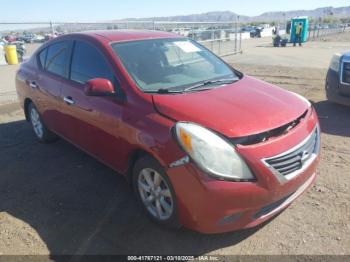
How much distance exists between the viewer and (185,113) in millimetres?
2760

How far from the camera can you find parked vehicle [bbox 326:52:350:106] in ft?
19.6

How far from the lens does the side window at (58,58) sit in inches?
167

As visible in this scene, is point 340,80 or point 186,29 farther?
point 186,29

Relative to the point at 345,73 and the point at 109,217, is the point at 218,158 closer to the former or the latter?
the point at 109,217

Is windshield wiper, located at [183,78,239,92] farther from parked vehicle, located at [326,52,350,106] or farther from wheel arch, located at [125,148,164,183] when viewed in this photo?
parked vehicle, located at [326,52,350,106]

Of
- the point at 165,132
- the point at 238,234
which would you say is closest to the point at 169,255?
the point at 238,234

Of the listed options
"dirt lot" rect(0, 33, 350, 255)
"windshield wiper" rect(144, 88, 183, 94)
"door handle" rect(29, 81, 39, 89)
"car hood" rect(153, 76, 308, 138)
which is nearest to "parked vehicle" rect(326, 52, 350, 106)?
"dirt lot" rect(0, 33, 350, 255)

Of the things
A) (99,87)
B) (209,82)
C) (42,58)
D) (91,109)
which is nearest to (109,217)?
(91,109)

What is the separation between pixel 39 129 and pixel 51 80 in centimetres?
121

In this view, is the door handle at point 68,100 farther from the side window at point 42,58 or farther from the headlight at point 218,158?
the headlight at point 218,158

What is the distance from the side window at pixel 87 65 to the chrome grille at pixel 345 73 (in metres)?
4.53

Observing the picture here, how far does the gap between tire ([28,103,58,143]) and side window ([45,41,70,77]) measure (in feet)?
3.09

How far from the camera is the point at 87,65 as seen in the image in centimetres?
378

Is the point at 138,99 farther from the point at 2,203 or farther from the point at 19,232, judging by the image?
the point at 2,203
